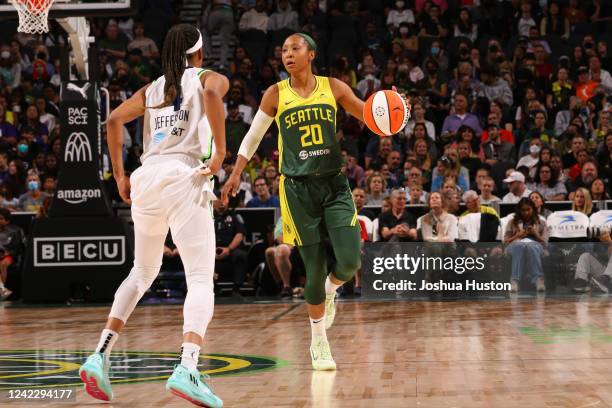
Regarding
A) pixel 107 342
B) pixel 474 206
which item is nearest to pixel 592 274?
pixel 474 206

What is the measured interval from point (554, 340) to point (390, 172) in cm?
790

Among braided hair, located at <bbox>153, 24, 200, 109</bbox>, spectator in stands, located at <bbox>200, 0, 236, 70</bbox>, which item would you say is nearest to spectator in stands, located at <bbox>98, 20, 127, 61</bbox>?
spectator in stands, located at <bbox>200, 0, 236, 70</bbox>

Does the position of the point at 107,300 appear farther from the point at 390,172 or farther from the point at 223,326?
the point at 390,172

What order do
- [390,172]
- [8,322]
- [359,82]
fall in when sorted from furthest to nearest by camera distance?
1. [359,82]
2. [390,172]
3. [8,322]

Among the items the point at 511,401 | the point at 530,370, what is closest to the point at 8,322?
the point at 530,370

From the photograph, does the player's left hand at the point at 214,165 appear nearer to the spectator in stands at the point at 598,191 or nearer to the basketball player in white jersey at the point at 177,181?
the basketball player in white jersey at the point at 177,181

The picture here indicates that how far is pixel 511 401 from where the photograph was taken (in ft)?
17.9

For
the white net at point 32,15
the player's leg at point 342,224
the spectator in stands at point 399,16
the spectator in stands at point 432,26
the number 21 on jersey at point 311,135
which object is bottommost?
the player's leg at point 342,224

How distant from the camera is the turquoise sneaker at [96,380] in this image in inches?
221

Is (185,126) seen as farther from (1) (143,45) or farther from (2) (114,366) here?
(1) (143,45)

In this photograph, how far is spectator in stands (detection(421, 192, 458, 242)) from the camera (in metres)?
13.8

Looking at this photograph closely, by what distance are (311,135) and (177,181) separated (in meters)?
1.71

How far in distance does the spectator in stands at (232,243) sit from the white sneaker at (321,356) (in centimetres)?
727

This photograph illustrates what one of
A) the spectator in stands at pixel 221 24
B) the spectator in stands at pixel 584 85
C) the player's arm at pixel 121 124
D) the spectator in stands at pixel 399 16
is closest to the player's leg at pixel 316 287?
the player's arm at pixel 121 124
